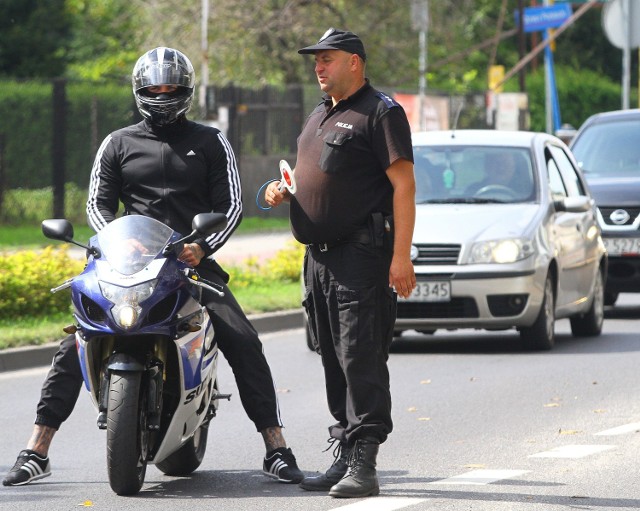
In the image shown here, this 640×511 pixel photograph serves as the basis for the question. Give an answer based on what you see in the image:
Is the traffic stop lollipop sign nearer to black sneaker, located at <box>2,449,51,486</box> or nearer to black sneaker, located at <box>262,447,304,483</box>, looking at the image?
black sneaker, located at <box>262,447,304,483</box>

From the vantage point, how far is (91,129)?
2575cm

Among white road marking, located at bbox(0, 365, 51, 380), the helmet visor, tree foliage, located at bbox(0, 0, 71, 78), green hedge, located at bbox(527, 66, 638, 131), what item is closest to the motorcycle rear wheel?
the helmet visor

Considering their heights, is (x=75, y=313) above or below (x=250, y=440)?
above

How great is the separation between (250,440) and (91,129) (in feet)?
57.9

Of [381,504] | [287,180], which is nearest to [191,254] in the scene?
[287,180]

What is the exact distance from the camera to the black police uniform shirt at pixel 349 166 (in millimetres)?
6738

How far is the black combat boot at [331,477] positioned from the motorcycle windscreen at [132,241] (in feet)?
3.69

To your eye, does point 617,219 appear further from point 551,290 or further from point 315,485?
point 315,485

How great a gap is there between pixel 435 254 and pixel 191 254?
5463 mm

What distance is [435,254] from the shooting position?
40.0ft

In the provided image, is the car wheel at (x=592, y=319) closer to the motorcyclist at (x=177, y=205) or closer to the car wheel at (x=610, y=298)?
the car wheel at (x=610, y=298)

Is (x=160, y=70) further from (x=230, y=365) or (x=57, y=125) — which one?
(x=57, y=125)

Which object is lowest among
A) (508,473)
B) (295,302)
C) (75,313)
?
(295,302)

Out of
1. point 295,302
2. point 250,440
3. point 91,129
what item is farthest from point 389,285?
point 91,129
